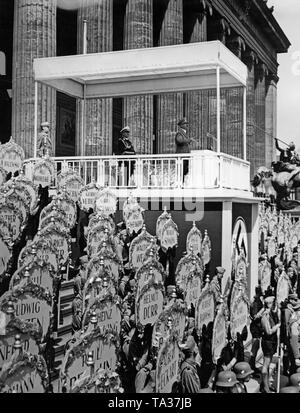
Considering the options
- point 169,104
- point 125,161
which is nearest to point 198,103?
point 169,104

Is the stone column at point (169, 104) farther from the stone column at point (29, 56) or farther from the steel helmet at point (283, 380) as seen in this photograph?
the steel helmet at point (283, 380)

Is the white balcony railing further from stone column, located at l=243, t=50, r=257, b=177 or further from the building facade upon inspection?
stone column, located at l=243, t=50, r=257, b=177

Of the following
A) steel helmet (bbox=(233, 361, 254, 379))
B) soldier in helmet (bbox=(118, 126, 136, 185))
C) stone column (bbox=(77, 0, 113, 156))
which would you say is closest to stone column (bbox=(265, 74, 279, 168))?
stone column (bbox=(77, 0, 113, 156))

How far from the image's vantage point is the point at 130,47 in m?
24.1

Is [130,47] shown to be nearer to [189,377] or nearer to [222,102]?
[222,102]

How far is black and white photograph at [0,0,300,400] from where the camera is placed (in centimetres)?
579

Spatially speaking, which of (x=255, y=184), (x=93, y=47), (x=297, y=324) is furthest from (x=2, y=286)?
(x=255, y=184)

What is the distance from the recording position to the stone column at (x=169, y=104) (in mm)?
27703

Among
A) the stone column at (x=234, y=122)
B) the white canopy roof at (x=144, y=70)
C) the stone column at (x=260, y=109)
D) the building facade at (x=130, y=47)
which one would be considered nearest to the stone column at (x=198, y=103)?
the building facade at (x=130, y=47)

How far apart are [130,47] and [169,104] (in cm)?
431

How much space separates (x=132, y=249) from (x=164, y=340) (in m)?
4.36

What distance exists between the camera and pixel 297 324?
30.8 ft

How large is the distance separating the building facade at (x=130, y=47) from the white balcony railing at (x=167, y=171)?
10.1 feet
